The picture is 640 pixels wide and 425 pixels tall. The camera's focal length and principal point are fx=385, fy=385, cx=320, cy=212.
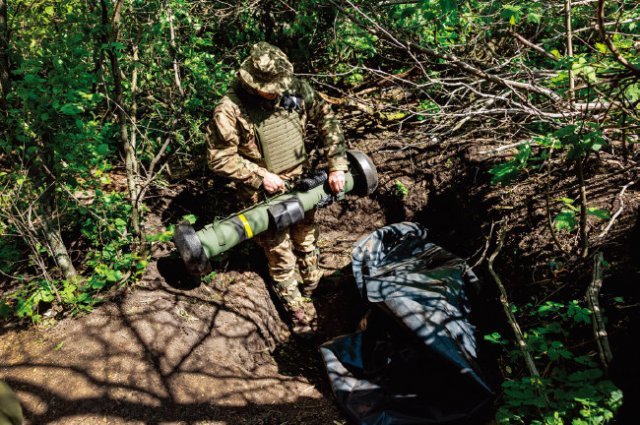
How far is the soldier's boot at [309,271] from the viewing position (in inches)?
144

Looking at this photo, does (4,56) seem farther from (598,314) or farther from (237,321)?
(598,314)

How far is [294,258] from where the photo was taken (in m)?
3.48

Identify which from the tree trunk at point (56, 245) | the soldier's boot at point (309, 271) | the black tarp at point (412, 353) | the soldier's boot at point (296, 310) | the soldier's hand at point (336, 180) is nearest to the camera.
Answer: the black tarp at point (412, 353)

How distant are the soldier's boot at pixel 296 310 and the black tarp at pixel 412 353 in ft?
2.57

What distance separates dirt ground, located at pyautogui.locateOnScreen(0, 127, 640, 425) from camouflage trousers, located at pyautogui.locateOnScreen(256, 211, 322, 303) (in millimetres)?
221

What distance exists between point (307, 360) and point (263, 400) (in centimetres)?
73

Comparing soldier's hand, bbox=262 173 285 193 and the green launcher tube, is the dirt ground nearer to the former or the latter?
the green launcher tube

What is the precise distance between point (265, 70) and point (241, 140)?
2.01 ft

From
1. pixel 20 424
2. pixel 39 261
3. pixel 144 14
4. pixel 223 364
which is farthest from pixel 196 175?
pixel 20 424

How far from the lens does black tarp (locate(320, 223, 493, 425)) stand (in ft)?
6.96

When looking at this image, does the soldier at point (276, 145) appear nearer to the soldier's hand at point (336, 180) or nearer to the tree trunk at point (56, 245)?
the soldier's hand at point (336, 180)

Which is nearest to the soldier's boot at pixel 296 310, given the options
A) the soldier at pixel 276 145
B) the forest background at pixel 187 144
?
the soldier at pixel 276 145

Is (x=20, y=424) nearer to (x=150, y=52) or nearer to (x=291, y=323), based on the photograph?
(x=291, y=323)

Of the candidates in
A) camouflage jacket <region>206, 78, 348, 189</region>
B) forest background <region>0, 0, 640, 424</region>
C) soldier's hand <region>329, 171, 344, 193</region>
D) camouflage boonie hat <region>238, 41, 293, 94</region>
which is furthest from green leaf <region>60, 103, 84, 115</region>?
soldier's hand <region>329, 171, 344, 193</region>
